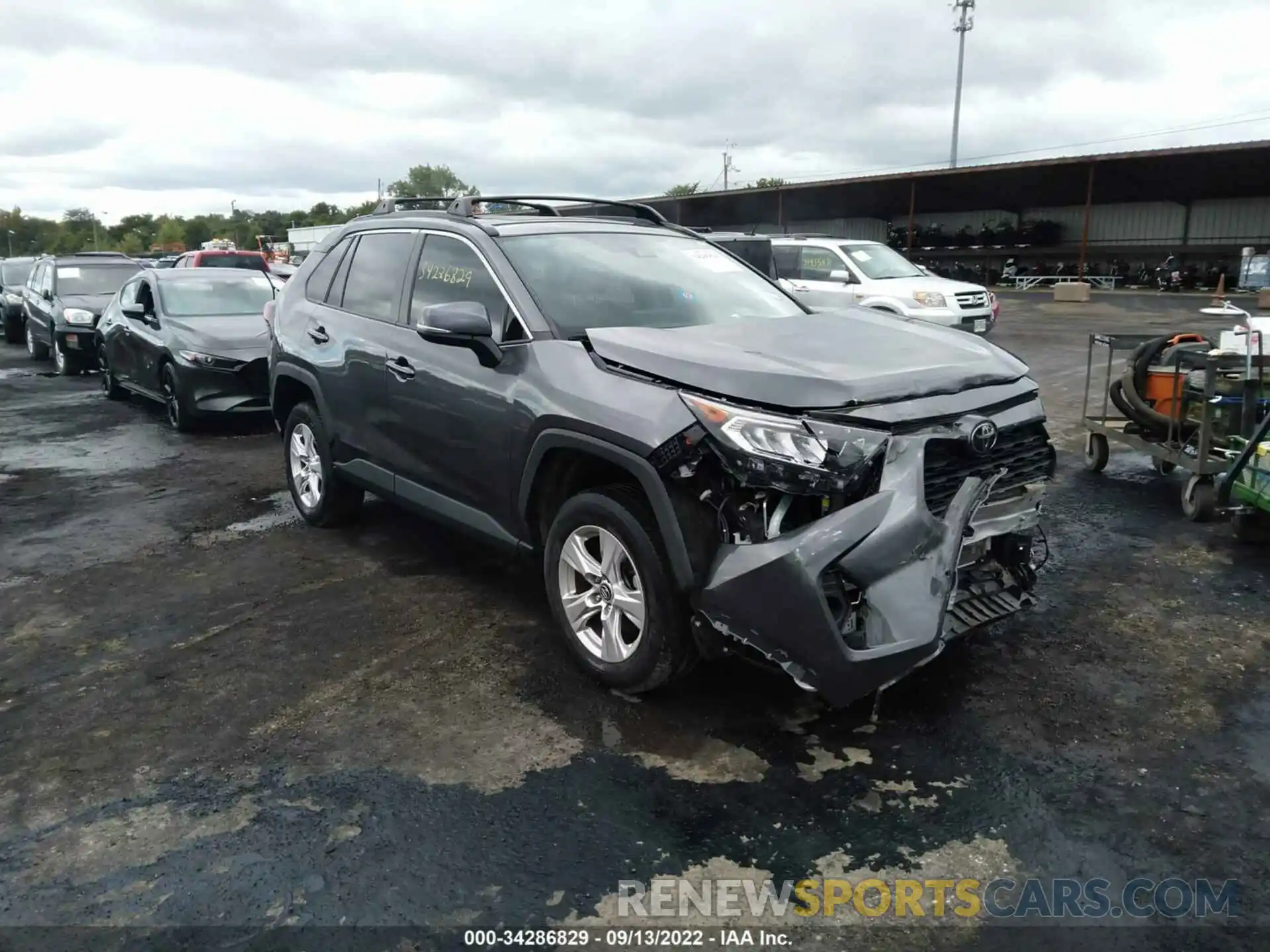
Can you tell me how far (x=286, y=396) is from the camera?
20.6 ft

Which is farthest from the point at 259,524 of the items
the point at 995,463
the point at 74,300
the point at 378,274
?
the point at 74,300

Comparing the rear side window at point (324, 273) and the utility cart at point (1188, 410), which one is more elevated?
the rear side window at point (324, 273)

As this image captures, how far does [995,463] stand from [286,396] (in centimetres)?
451

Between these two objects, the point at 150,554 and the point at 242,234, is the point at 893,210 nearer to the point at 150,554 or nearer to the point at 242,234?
the point at 150,554

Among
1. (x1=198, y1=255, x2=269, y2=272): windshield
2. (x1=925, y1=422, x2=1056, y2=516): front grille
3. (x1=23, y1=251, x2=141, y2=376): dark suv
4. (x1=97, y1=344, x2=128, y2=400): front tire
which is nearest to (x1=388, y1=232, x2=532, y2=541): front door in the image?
(x1=925, y1=422, x2=1056, y2=516): front grille

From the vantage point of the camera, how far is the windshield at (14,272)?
71.1ft

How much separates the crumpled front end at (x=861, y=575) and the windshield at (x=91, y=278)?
48.7 feet

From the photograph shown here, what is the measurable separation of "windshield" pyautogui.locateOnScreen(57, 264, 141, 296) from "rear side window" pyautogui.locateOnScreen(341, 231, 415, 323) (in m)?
11.6

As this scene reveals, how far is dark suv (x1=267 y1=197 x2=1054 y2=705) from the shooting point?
3.15 meters

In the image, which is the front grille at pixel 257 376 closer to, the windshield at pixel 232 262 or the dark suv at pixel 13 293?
the windshield at pixel 232 262

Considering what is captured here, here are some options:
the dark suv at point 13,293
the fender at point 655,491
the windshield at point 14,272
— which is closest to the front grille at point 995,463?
the fender at point 655,491

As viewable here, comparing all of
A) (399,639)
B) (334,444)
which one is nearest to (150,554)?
(334,444)

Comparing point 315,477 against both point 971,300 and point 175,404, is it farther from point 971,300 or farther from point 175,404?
point 971,300

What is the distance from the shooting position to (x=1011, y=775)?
3.26 meters
